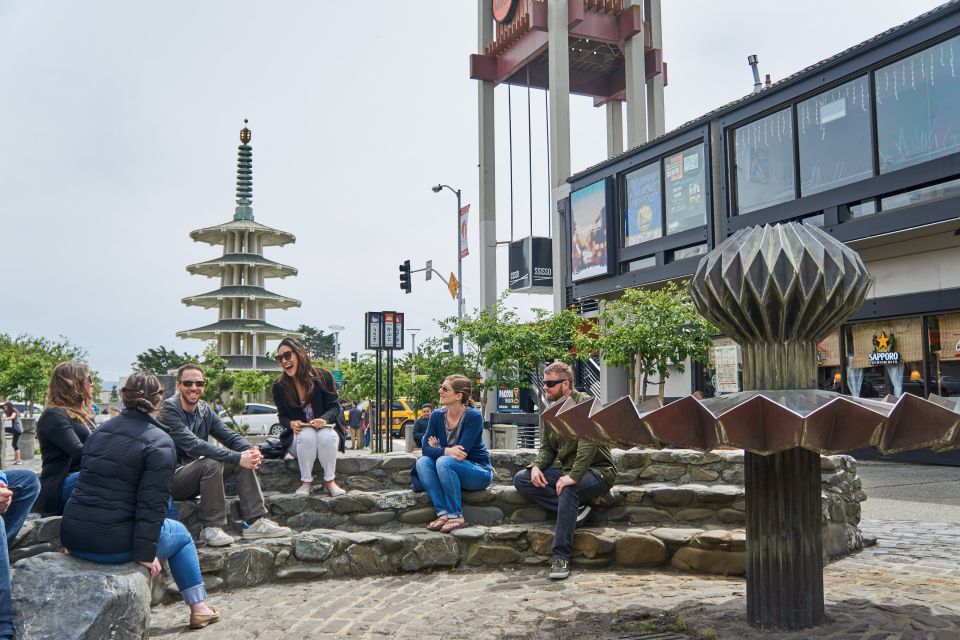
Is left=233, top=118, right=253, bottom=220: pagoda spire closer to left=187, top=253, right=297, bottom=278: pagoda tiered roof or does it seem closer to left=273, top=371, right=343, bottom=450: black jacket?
left=187, top=253, right=297, bottom=278: pagoda tiered roof

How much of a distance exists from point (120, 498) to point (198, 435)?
1.86 meters

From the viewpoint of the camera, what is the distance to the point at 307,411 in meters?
6.85

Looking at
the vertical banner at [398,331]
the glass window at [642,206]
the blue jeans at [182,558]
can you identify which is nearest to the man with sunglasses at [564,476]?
the blue jeans at [182,558]

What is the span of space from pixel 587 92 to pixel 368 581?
3155 cm

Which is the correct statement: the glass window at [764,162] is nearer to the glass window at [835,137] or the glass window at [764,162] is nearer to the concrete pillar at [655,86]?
the glass window at [835,137]

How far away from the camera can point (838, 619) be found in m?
Answer: 4.22

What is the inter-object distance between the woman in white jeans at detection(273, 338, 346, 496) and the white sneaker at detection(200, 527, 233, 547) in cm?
94

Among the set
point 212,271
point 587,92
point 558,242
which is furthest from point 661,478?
point 212,271

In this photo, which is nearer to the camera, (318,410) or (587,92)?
(318,410)

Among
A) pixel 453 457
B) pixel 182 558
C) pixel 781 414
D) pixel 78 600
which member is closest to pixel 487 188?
pixel 453 457

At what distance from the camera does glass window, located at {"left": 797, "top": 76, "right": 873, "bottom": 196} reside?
1641 centimetres

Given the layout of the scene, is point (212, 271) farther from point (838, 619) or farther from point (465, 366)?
point (838, 619)

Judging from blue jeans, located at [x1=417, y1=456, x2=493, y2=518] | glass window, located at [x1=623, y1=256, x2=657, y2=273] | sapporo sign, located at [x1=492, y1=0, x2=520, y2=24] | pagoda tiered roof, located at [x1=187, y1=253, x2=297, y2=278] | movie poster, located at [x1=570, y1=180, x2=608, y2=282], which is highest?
sapporo sign, located at [x1=492, y1=0, x2=520, y2=24]

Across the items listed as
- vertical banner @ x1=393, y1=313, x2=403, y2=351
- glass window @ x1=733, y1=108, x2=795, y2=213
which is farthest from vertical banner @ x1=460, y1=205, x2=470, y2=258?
vertical banner @ x1=393, y1=313, x2=403, y2=351
